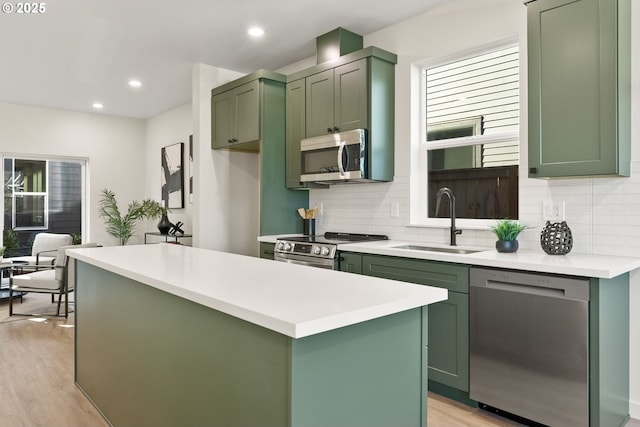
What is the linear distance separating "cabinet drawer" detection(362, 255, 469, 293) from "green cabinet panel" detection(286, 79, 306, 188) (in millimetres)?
1373

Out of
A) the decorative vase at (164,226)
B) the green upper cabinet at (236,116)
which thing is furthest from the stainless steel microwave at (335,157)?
the decorative vase at (164,226)

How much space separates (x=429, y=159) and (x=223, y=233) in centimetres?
236

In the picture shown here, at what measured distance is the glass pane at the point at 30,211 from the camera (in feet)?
20.6

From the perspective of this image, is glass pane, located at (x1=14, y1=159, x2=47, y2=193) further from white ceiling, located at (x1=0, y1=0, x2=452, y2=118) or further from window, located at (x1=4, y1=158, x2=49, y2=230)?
white ceiling, located at (x1=0, y1=0, x2=452, y2=118)

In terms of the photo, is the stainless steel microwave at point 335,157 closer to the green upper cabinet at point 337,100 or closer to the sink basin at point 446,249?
the green upper cabinet at point 337,100

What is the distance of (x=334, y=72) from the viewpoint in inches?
146

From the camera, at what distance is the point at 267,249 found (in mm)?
4094

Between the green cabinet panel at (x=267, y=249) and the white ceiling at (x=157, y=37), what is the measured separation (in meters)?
1.86

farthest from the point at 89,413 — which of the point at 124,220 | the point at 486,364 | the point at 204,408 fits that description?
the point at 124,220

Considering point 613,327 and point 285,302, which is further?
point 613,327

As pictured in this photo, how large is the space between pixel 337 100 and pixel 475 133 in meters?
1.15

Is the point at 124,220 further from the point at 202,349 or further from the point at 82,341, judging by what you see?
the point at 202,349

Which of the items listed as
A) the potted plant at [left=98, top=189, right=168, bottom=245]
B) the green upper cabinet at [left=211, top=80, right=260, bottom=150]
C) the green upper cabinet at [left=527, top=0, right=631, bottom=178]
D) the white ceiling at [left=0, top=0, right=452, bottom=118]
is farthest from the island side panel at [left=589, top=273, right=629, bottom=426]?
the potted plant at [left=98, top=189, right=168, bottom=245]

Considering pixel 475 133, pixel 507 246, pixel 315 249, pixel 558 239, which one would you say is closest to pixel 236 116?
pixel 315 249
